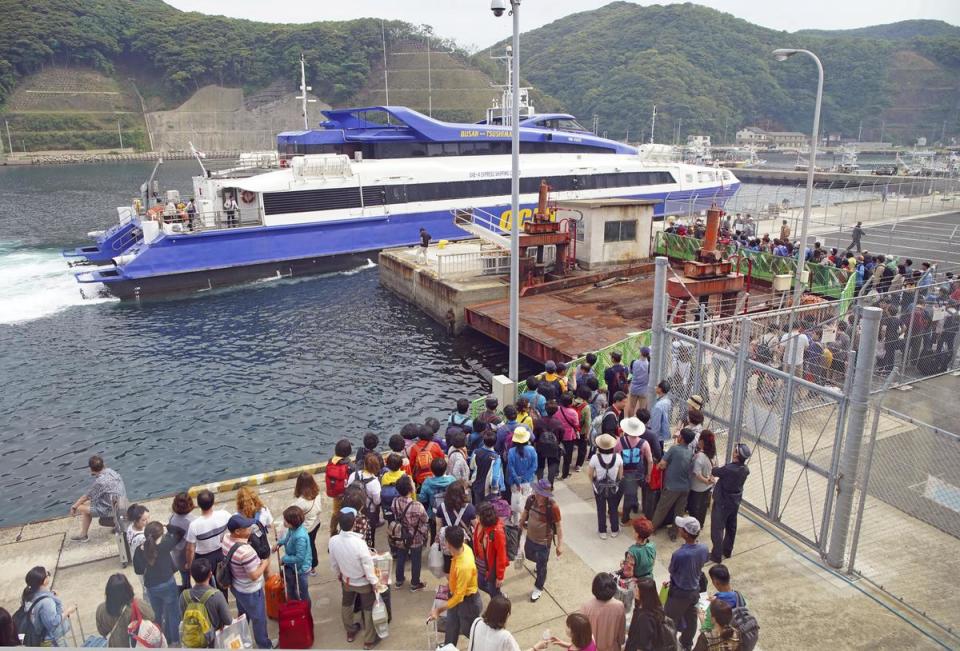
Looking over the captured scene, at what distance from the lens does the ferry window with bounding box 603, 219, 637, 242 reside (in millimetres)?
21844

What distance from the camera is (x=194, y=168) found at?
342 ft

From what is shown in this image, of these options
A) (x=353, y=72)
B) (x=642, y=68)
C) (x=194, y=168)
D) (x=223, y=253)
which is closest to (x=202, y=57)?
(x=353, y=72)

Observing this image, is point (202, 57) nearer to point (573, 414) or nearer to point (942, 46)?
point (573, 414)

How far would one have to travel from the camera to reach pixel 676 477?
693 centimetres

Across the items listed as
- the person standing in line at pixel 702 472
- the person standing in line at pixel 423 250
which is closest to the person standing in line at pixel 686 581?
the person standing in line at pixel 702 472

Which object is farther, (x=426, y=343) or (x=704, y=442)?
(x=426, y=343)

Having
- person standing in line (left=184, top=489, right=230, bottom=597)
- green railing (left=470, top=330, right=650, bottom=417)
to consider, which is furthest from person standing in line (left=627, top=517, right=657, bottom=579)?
green railing (left=470, top=330, right=650, bottom=417)

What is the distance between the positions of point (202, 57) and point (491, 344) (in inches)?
5629

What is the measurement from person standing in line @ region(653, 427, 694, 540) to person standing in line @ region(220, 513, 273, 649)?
4206mm

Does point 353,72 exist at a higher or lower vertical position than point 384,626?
higher

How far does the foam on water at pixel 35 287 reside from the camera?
867 inches

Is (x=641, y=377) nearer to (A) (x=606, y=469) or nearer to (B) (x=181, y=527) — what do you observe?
(A) (x=606, y=469)

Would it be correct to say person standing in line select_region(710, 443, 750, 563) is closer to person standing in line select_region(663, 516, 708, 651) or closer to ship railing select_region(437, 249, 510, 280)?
person standing in line select_region(663, 516, 708, 651)

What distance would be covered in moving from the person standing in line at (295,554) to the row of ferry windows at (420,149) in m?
→ 25.1
